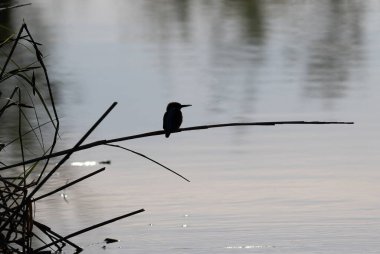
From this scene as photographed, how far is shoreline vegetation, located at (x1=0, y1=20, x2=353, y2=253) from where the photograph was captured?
3844 millimetres

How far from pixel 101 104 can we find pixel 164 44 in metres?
2.86

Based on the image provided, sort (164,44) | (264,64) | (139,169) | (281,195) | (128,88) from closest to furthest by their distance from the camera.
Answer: (281,195)
(139,169)
(128,88)
(264,64)
(164,44)

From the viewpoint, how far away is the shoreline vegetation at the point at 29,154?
3.84 meters

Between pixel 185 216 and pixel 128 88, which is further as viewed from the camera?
pixel 128 88

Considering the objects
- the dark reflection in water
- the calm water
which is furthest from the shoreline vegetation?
the dark reflection in water

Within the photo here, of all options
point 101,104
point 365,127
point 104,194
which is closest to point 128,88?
point 101,104

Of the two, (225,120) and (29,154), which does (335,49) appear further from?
(29,154)

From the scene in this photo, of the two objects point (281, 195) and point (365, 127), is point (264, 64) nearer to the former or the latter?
point (365, 127)

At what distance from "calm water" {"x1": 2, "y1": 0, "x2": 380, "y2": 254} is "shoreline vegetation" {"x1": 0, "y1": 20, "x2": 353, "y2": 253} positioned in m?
0.13

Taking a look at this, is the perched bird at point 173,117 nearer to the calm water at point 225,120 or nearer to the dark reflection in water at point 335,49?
the calm water at point 225,120

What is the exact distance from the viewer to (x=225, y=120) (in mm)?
7508

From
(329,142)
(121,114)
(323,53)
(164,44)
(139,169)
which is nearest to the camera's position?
(139,169)

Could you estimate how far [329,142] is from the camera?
22.1ft

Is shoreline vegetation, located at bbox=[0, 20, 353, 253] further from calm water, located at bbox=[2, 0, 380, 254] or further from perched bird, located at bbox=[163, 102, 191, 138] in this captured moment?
perched bird, located at bbox=[163, 102, 191, 138]
